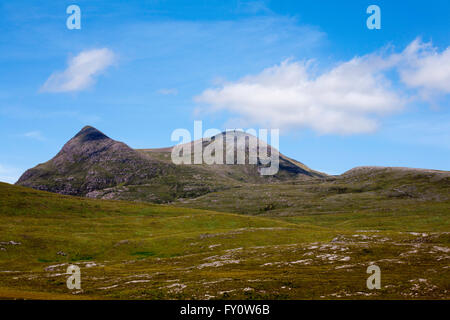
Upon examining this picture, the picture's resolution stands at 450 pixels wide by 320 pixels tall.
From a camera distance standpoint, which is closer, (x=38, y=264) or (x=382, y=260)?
(x=382, y=260)

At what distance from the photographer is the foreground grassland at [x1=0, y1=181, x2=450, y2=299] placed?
5166 centimetres

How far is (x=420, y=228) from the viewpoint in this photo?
459 feet

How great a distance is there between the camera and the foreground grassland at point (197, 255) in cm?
5166

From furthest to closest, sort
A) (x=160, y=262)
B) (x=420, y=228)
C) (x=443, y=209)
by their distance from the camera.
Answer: (x=443, y=209), (x=420, y=228), (x=160, y=262)

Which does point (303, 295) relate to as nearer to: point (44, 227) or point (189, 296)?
point (189, 296)

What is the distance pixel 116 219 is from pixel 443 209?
149019 mm

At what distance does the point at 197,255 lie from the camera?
312 feet

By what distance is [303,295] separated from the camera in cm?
4781
